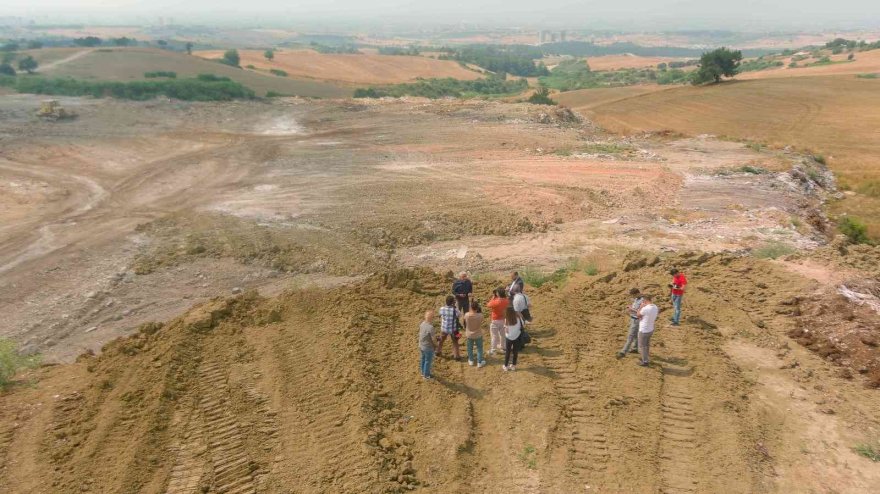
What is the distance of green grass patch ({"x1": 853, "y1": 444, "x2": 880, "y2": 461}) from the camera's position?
8.01 m

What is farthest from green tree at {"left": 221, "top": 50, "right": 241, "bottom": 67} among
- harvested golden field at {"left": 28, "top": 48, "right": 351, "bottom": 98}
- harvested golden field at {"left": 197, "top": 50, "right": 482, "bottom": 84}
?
harvested golden field at {"left": 28, "top": 48, "right": 351, "bottom": 98}

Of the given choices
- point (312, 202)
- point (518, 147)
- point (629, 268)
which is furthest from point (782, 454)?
point (518, 147)

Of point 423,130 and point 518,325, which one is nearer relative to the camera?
point 518,325

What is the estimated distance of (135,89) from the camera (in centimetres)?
4212

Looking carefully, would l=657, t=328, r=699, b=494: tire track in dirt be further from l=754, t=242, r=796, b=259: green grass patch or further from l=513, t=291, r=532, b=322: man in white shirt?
l=754, t=242, r=796, b=259: green grass patch

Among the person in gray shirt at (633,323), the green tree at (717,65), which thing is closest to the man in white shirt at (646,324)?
the person in gray shirt at (633,323)

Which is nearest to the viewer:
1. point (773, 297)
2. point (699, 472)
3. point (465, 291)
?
point (699, 472)

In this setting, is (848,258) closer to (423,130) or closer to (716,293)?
(716,293)

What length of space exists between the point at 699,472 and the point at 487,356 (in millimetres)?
4123

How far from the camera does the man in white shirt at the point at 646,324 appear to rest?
977 centimetres

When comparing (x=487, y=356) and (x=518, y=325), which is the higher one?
(x=518, y=325)

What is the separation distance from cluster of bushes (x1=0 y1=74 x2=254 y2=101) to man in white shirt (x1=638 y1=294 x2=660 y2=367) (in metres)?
40.6

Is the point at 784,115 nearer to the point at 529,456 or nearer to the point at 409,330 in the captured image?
the point at 409,330

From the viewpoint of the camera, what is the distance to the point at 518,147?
29.8 m
